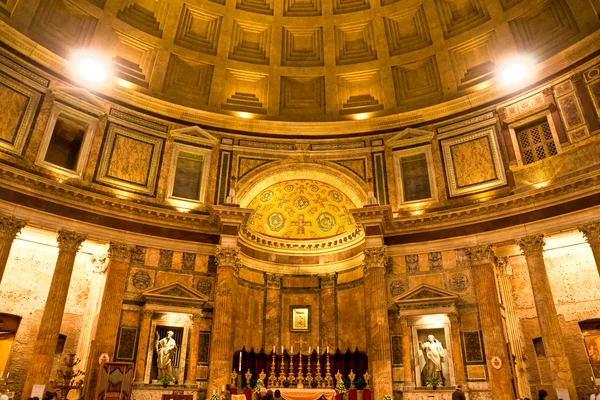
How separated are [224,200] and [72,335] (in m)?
10.3

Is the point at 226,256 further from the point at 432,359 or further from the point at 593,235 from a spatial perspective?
the point at 593,235

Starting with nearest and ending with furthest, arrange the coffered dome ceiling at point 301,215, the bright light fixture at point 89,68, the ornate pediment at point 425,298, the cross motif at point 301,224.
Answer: the ornate pediment at point 425,298 < the bright light fixture at point 89,68 < the coffered dome ceiling at point 301,215 < the cross motif at point 301,224

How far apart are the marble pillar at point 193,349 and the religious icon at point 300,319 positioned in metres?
5.92

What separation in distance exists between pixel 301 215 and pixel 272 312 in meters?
5.81

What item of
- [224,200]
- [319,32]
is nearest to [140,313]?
[224,200]

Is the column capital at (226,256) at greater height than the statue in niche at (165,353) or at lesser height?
greater

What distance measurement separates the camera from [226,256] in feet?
70.8

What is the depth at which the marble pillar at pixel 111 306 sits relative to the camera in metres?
18.6

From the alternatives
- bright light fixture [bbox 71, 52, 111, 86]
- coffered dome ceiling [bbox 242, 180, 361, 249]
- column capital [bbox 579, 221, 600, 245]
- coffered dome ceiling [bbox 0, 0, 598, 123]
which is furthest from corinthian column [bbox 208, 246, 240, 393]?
column capital [bbox 579, 221, 600, 245]

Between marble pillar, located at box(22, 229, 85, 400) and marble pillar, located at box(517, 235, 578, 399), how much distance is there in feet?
64.3

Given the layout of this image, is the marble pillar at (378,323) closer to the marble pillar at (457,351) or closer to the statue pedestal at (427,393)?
the statue pedestal at (427,393)

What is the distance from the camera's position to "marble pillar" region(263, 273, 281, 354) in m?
24.2

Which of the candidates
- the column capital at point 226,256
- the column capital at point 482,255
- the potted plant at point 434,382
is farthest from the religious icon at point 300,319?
the column capital at point 482,255

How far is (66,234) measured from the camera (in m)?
19.8
